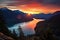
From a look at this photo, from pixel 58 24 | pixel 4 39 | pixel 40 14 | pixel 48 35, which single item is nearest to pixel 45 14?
pixel 40 14

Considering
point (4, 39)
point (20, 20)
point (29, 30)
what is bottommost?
point (29, 30)

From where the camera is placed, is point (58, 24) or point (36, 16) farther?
point (58, 24)

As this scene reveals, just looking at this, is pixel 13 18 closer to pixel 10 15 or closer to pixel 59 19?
pixel 10 15

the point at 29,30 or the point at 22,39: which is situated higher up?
the point at 22,39

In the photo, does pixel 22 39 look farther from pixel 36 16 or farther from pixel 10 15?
pixel 10 15

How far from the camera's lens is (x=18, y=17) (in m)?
20.3

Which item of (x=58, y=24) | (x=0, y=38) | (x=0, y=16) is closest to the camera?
(x=0, y=38)

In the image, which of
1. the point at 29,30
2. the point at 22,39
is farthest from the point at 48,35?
the point at 29,30

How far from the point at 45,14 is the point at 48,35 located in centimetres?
251

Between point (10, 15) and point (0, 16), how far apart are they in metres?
4.37

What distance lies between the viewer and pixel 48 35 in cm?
1543

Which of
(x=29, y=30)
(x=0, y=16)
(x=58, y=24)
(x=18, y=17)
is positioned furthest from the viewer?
(x=58, y=24)

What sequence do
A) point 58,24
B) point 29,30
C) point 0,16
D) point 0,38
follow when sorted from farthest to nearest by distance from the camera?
point 58,24 → point 29,30 → point 0,16 → point 0,38

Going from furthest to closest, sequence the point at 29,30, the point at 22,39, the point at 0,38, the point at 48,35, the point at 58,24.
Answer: the point at 58,24, the point at 29,30, the point at 48,35, the point at 22,39, the point at 0,38
